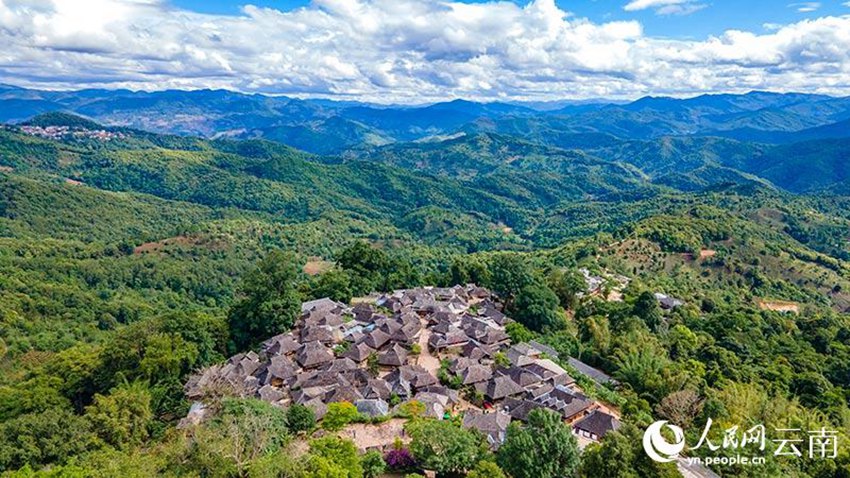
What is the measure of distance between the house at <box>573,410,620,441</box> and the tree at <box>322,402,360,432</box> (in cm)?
1325

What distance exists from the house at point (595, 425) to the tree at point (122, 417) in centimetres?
2587

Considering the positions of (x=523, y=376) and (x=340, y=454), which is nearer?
(x=340, y=454)

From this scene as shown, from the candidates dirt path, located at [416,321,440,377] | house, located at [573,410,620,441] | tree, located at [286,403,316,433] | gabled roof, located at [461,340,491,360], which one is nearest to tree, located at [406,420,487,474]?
tree, located at [286,403,316,433]

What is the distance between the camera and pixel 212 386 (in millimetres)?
33781

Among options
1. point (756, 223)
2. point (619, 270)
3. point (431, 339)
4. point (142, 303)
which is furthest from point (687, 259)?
point (142, 303)

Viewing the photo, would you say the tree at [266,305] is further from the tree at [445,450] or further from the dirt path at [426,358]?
the tree at [445,450]

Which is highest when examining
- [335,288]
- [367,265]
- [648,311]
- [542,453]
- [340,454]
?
[542,453]

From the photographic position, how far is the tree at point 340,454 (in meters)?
23.0

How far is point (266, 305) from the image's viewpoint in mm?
45719

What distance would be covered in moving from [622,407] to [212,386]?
2682cm

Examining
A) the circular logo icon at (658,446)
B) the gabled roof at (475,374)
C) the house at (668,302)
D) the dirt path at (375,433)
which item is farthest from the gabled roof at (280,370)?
the house at (668,302)

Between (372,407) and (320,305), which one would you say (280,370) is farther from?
(320,305)

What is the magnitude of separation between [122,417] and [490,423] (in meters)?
21.4

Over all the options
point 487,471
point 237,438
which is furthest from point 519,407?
point 237,438
